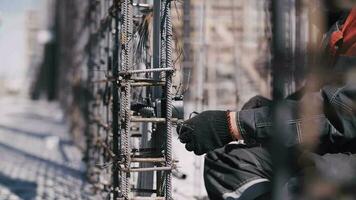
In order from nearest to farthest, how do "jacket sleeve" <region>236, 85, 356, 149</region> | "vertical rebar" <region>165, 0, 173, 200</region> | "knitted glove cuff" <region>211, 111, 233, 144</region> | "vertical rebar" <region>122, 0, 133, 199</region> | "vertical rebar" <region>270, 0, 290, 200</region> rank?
"vertical rebar" <region>270, 0, 290, 200</region> → "jacket sleeve" <region>236, 85, 356, 149</region> → "knitted glove cuff" <region>211, 111, 233, 144</region> → "vertical rebar" <region>165, 0, 173, 200</region> → "vertical rebar" <region>122, 0, 133, 199</region>

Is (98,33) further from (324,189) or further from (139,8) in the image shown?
(324,189)

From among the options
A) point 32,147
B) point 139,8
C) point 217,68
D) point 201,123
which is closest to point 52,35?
point 217,68

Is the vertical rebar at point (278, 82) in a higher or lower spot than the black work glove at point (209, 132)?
higher

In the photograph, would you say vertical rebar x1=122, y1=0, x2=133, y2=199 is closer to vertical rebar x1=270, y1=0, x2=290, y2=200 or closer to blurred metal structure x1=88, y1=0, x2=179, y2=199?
blurred metal structure x1=88, y1=0, x2=179, y2=199

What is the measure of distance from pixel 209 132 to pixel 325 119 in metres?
0.60

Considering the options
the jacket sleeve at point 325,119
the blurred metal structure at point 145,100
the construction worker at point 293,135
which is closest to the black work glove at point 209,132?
the construction worker at point 293,135

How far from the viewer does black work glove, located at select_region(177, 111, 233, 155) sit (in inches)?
122

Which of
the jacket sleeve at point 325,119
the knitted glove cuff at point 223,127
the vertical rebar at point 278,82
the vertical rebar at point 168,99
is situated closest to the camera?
the vertical rebar at point 278,82

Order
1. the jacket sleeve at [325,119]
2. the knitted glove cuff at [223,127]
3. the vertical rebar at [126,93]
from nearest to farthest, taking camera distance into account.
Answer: the jacket sleeve at [325,119]
the knitted glove cuff at [223,127]
the vertical rebar at [126,93]

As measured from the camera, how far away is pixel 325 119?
114 inches

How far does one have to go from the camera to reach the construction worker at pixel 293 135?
9.26ft

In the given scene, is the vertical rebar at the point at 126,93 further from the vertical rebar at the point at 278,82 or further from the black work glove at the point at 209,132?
the vertical rebar at the point at 278,82

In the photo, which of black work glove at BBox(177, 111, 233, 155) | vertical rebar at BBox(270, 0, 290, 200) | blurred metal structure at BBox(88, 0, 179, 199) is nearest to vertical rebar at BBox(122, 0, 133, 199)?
blurred metal structure at BBox(88, 0, 179, 199)

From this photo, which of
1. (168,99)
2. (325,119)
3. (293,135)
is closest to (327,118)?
(325,119)
